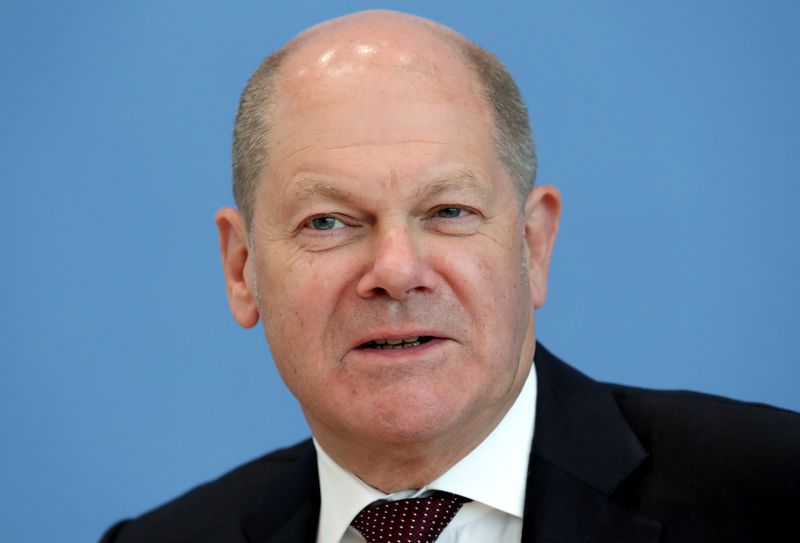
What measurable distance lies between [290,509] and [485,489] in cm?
57

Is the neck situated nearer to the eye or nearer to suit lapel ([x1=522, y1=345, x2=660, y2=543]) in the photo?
suit lapel ([x1=522, y1=345, x2=660, y2=543])

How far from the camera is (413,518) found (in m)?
2.93

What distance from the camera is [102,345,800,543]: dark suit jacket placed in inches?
110

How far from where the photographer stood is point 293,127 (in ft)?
9.73

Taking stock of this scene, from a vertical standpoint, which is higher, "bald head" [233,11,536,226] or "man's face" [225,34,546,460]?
"bald head" [233,11,536,226]

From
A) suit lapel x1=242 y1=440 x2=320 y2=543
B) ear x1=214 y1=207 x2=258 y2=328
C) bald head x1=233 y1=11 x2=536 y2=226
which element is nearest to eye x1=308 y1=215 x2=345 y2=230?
bald head x1=233 y1=11 x2=536 y2=226

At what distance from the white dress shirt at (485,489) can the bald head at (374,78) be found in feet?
1.74

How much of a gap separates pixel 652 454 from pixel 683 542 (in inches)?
9.4

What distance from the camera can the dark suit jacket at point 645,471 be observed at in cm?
279

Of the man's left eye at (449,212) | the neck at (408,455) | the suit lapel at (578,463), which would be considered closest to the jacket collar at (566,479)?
the suit lapel at (578,463)

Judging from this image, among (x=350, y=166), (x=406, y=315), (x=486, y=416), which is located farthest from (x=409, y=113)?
(x=486, y=416)

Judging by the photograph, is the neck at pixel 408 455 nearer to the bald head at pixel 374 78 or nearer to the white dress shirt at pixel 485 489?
the white dress shirt at pixel 485 489

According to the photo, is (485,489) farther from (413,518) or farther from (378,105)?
(378,105)

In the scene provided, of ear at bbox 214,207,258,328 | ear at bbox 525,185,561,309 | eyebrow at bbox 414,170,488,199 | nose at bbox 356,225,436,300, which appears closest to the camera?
nose at bbox 356,225,436,300
